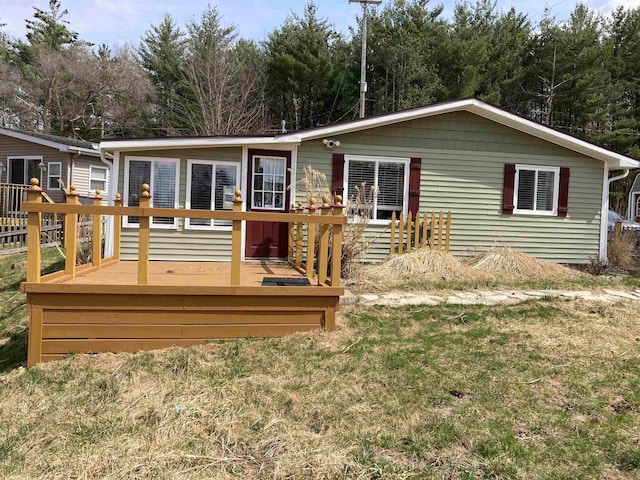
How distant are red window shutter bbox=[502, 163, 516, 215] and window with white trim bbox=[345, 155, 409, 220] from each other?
77.4 inches

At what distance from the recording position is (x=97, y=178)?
53.8 ft

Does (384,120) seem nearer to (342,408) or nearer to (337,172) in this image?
(337,172)

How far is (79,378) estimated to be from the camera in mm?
3580

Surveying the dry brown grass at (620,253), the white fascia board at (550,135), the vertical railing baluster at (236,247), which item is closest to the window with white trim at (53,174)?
the white fascia board at (550,135)

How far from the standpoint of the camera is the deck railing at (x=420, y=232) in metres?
8.31

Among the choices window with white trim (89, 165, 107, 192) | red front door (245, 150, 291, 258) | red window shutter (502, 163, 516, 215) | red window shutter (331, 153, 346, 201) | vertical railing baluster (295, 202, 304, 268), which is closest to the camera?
vertical railing baluster (295, 202, 304, 268)

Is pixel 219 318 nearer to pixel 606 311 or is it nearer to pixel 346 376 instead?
pixel 346 376

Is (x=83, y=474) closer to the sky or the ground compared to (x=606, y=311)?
closer to the ground

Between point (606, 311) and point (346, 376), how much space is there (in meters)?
3.43

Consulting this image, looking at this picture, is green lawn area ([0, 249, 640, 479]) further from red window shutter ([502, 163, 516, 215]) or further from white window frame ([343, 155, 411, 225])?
red window shutter ([502, 163, 516, 215])

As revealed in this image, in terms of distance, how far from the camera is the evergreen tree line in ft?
70.4

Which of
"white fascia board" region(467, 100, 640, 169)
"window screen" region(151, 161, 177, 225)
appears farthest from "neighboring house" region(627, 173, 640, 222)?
"window screen" region(151, 161, 177, 225)

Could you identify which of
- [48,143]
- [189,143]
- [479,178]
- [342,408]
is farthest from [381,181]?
[48,143]

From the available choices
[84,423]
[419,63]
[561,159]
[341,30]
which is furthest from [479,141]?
[341,30]
